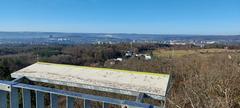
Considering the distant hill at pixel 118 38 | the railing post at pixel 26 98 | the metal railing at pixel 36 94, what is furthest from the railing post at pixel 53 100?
the distant hill at pixel 118 38

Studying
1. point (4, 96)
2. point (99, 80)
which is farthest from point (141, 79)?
point (4, 96)

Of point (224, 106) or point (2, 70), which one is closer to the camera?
point (224, 106)

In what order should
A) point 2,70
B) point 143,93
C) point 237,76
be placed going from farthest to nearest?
point 2,70 → point 237,76 → point 143,93

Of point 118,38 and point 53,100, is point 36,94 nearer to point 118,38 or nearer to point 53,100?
point 53,100

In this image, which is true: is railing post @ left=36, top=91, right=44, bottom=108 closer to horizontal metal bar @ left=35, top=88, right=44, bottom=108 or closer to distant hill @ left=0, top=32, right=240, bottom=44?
horizontal metal bar @ left=35, top=88, right=44, bottom=108

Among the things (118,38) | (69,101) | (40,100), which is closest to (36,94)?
(40,100)

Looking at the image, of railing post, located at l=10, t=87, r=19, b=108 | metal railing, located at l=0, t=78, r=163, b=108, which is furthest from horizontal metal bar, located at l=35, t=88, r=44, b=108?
railing post, located at l=10, t=87, r=19, b=108

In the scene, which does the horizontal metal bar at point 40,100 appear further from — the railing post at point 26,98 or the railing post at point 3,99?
the railing post at point 3,99

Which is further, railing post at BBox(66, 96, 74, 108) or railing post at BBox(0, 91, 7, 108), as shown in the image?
railing post at BBox(0, 91, 7, 108)

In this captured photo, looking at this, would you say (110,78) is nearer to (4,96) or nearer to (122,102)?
(122,102)
